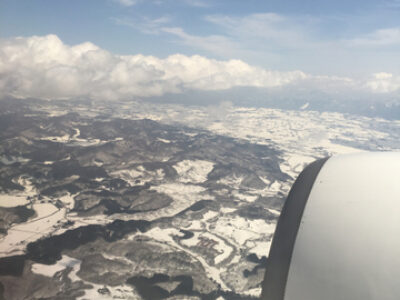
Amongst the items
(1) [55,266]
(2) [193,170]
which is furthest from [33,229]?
(2) [193,170]

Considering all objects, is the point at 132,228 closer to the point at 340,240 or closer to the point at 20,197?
the point at 20,197

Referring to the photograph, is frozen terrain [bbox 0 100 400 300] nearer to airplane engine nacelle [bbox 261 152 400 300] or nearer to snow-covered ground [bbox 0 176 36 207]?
snow-covered ground [bbox 0 176 36 207]

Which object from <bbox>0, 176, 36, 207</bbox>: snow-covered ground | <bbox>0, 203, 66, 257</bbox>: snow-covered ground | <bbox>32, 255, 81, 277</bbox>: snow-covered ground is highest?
<bbox>0, 176, 36, 207</bbox>: snow-covered ground

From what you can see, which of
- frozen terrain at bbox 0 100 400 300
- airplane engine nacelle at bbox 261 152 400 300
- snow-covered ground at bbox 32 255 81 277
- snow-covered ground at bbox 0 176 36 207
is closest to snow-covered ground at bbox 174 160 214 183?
frozen terrain at bbox 0 100 400 300

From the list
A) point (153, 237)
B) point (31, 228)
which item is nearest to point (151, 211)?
point (153, 237)

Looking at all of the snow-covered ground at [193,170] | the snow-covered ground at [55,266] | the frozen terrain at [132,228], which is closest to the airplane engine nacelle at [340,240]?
the frozen terrain at [132,228]

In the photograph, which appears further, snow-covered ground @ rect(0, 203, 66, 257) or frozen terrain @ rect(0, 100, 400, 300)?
snow-covered ground @ rect(0, 203, 66, 257)

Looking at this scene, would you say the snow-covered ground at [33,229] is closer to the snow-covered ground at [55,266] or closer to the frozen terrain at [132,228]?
the frozen terrain at [132,228]

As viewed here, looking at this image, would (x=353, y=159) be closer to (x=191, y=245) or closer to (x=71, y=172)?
(x=191, y=245)
